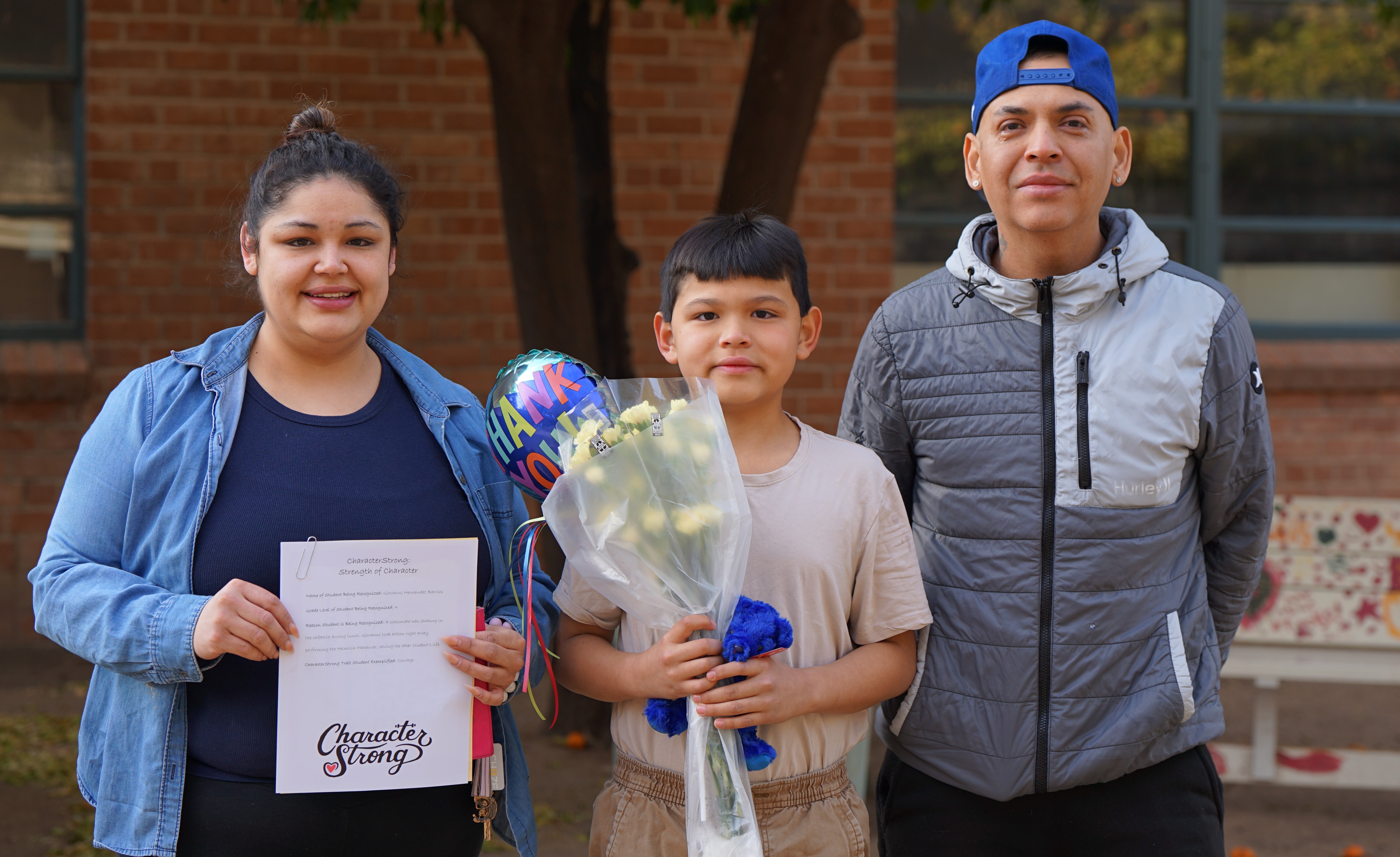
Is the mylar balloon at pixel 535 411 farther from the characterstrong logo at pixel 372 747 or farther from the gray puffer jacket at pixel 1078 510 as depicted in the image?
the gray puffer jacket at pixel 1078 510

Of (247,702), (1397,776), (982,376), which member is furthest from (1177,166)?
(247,702)

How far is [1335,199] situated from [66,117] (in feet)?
23.8

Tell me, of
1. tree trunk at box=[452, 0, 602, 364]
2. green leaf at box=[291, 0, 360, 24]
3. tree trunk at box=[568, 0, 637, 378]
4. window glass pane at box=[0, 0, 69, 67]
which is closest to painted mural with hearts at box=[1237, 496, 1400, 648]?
tree trunk at box=[568, 0, 637, 378]

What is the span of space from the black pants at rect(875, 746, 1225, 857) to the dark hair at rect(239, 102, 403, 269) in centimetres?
146

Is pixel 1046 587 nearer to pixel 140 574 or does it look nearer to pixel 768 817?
pixel 768 817

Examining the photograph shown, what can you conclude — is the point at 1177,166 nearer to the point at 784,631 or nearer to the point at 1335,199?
the point at 1335,199

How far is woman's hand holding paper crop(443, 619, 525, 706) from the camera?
1.89 metres

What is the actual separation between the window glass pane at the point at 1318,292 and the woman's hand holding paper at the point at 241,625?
676 cm

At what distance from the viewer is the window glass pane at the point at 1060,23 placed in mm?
6734

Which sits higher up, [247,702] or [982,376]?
[982,376]

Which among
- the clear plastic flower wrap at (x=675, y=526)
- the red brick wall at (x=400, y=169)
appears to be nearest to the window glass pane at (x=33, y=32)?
the red brick wall at (x=400, y=169)

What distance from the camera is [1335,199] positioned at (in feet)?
23.9

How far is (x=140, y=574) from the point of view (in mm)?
1896

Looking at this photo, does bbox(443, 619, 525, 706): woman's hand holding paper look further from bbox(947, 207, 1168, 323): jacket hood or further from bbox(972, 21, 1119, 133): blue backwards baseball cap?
bbox(972, 21, 1119, 133): blue backwards baseball cap
